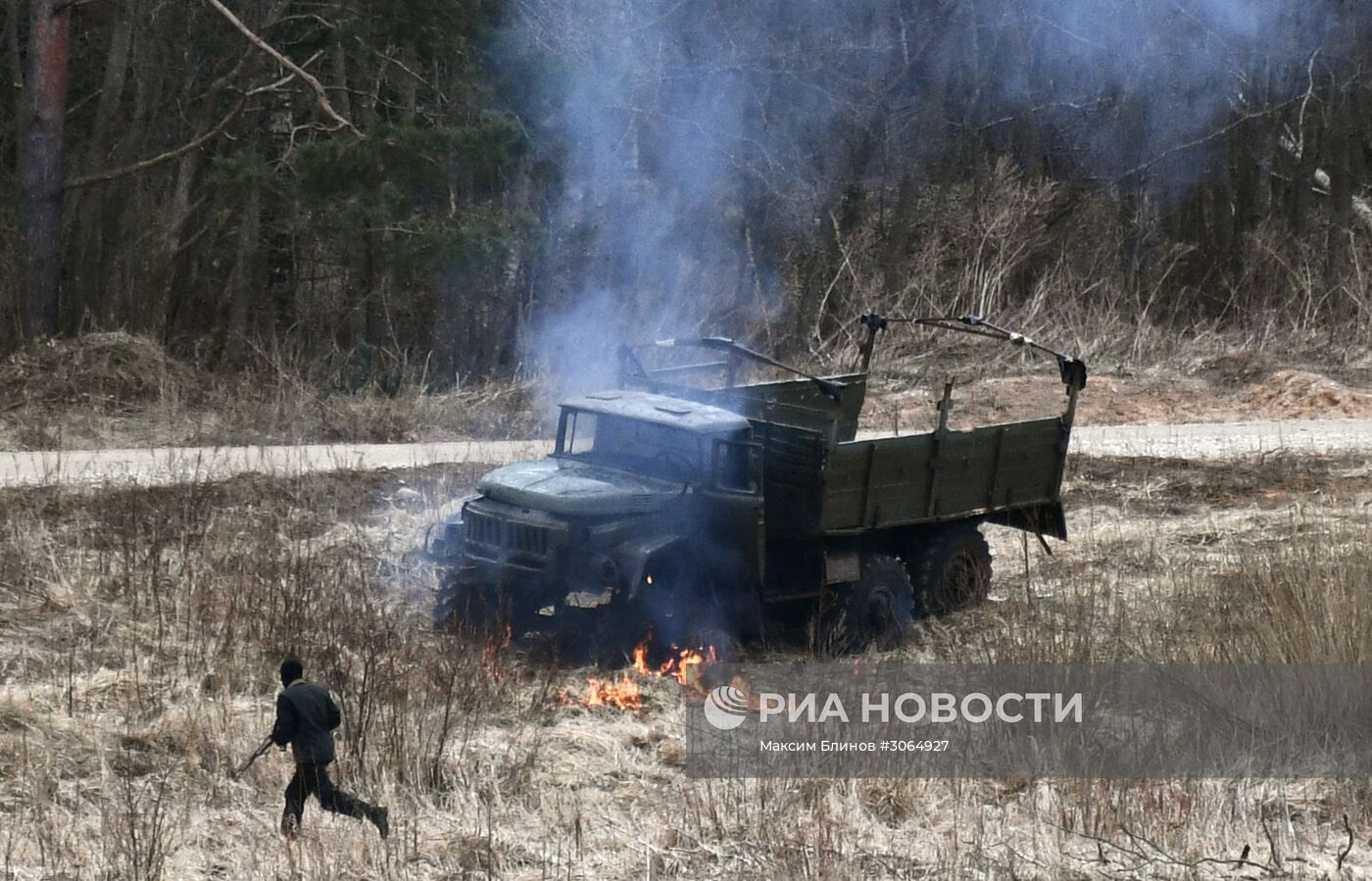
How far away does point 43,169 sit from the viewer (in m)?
22.5

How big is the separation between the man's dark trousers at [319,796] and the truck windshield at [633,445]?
12.4ft

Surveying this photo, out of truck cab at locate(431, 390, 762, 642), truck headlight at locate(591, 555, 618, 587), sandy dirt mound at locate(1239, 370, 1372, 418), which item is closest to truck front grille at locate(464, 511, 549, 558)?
truck cab at locate(431, 390, 762, 642)

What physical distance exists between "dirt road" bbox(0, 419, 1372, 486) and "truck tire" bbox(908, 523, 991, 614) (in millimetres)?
5629

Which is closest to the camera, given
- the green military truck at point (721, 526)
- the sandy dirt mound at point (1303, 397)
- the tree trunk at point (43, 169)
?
the green military truck at point (721, 526)

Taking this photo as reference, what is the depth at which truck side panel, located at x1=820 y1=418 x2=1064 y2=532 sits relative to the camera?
11.2m

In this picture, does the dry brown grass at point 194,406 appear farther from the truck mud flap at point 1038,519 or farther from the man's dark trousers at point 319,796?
the man's dark trousers at point 319,796

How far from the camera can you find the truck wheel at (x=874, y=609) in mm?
11344

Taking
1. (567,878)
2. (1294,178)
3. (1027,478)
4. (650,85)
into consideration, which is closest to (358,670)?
(567,878)

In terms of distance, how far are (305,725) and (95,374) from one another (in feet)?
45.6

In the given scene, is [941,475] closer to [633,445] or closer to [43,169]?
[633,445]

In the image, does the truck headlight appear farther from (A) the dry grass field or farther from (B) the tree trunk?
(B) the tree trunk

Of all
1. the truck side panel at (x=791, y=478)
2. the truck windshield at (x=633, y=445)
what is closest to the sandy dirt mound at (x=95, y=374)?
the truck windshield at (x=633, y=445)

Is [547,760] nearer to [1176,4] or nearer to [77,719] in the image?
[77,719]

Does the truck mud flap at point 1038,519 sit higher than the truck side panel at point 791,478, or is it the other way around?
the truck side panel at point 791,478
